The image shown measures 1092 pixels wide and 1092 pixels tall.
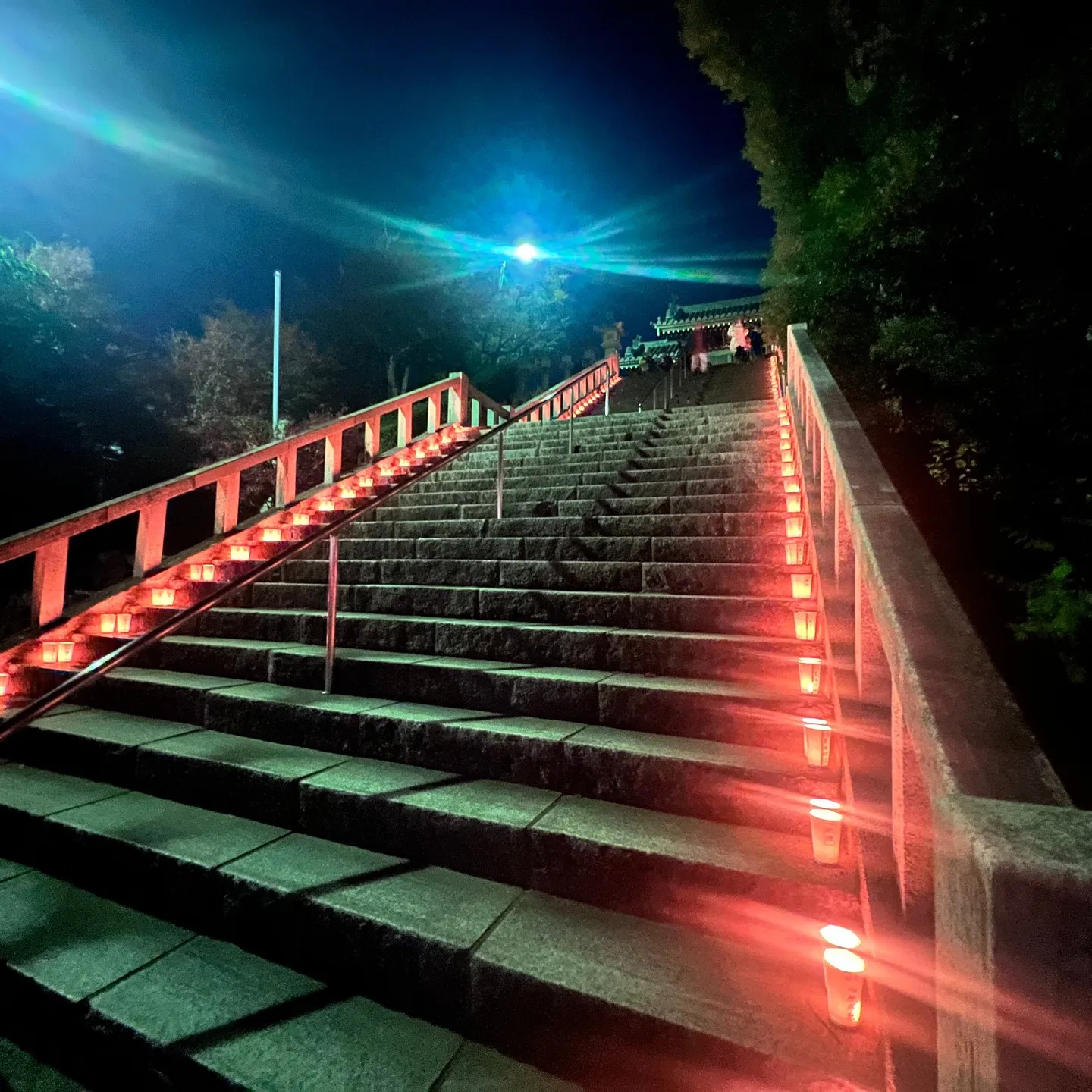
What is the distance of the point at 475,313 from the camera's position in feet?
86.8

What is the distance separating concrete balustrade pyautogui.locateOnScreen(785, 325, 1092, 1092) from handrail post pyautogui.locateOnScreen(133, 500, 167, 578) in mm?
5373

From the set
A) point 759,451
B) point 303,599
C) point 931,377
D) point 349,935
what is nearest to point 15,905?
point 349,935

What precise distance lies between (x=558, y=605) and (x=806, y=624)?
1.48 metres

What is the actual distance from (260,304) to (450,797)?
1361 inches

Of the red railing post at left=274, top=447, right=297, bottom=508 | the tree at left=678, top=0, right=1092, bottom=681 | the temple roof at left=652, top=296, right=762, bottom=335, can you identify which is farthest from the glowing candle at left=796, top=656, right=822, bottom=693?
the temple roof at left=652, top=296, right=762, bottom=335

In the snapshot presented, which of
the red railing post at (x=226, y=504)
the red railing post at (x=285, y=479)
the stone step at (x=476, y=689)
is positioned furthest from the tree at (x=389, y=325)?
the stone step at (x=476, y=689)

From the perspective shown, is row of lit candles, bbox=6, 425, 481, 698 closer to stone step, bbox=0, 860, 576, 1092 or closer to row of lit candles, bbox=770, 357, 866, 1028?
stone step, bbox=0, 860, 576, 1092

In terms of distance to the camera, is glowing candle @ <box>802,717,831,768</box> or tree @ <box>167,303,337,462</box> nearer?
glowing candle @ <box>802,717,831,768</box>

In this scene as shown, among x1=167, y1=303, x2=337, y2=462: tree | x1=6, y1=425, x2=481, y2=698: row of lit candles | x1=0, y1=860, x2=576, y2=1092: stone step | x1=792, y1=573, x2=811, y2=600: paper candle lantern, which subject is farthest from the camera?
x1=167, y1=303, x2=337, y2=462: tree

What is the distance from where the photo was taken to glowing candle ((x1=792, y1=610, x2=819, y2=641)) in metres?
3.08

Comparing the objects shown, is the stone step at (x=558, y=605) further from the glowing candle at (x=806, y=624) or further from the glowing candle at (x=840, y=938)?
the glowing candle at (x=840, y=938)

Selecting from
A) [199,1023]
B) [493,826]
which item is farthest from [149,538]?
[493,826]

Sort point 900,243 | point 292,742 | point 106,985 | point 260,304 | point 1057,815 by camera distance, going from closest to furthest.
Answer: point 1057,815
point 106,985
point 292,742
point 900,243
point 260,304

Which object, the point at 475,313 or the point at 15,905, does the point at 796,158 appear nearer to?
the point at 15,905
